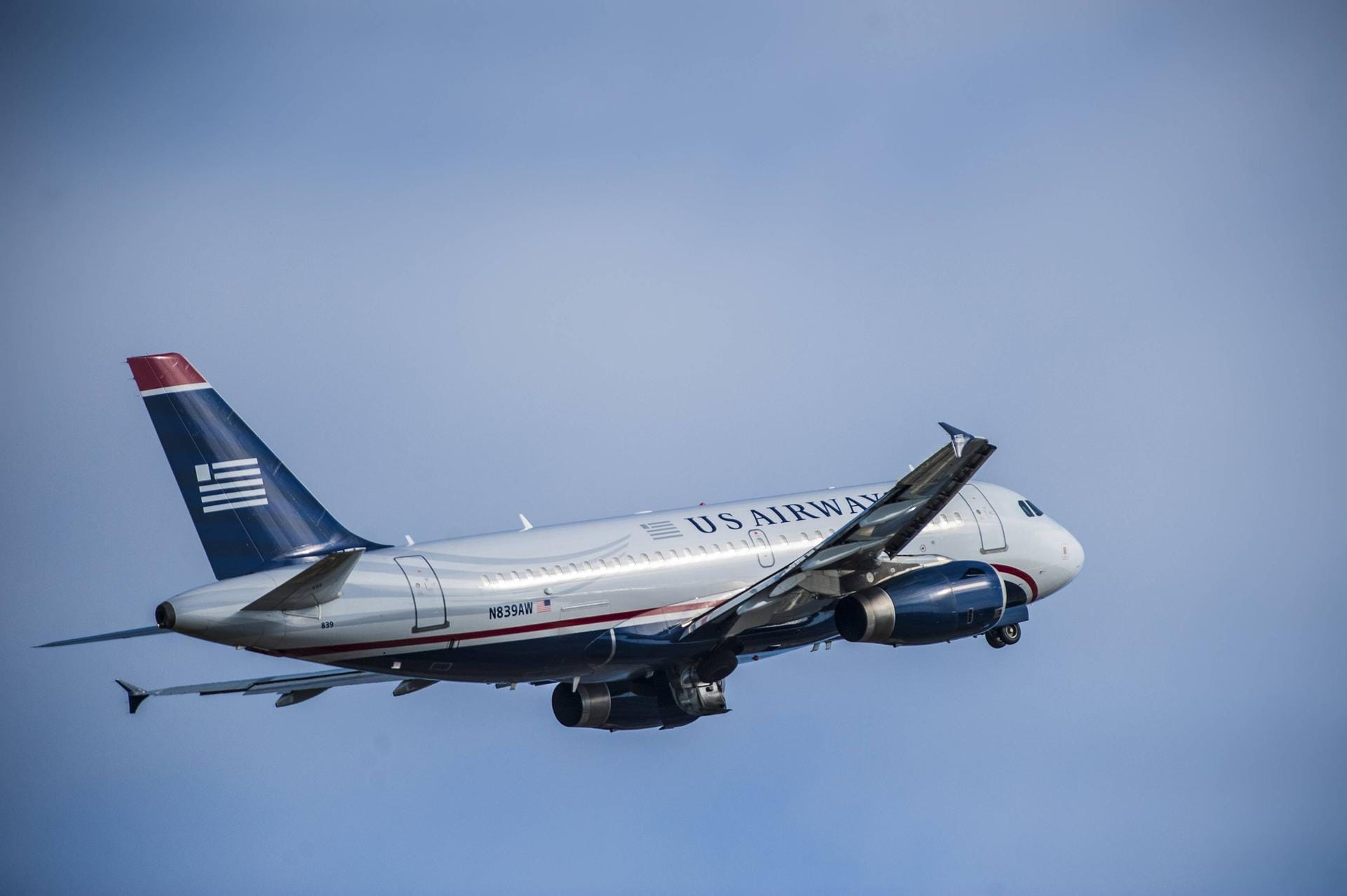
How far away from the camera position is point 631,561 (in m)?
45.6

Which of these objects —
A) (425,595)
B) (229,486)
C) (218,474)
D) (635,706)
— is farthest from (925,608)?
(218,474)

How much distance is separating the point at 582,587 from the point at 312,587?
6686 millimetres

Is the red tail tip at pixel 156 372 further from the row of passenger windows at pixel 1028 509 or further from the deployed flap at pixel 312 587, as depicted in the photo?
the row of passenger windows at pixel 1028 509

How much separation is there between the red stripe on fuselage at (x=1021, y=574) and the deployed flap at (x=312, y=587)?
59.7 ft

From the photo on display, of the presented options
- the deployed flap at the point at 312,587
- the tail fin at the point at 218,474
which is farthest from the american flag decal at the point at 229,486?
the deployed flap at the point at 312,587

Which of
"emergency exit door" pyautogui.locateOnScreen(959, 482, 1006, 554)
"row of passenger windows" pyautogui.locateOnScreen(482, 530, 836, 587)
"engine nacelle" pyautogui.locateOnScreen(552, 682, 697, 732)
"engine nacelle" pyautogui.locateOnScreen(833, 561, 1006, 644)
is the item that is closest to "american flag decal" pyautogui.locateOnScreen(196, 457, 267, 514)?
"row of passenger windows" pyautogui.locateOnScreen(482, 530, 836, 587)

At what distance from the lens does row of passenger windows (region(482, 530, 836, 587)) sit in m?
43.6

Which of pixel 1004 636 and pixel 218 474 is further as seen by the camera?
pixel 1004 636

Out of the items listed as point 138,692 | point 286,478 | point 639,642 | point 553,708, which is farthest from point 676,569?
point 138,692

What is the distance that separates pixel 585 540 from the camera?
4534 centimetres

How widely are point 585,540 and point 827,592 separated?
18.3ft

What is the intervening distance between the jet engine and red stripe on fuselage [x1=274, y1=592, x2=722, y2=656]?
3072mm

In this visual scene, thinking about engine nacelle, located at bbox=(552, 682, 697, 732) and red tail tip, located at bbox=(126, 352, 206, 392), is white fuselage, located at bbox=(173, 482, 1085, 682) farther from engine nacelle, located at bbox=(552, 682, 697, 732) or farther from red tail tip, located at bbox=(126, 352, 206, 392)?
red tail tip, located at bbox=(126, 352, 206, 392)

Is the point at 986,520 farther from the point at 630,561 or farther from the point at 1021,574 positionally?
the point at 630,561
